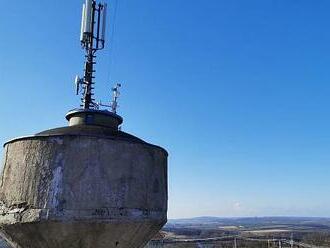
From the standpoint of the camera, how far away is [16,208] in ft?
20.1

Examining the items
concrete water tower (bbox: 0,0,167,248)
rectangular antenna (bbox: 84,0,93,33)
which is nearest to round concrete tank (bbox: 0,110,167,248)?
concrete water tower (bbox: 0,0,167,248)

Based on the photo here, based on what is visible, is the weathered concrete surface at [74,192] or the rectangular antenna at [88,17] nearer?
the weathered concrete surface at [74,192]

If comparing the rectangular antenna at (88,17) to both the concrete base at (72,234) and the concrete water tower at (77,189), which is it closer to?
the concrete water tower at (77,189)

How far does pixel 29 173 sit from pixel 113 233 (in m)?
1.43

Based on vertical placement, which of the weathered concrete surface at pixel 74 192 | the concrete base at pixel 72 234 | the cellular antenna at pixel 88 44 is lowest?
the concrete base at pixel 72 234

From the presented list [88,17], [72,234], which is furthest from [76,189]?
[88,17]

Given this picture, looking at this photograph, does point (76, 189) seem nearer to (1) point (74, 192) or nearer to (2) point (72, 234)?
(1) point (74, 192)

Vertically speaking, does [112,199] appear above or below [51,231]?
above

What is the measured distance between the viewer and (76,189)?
5.98 meters

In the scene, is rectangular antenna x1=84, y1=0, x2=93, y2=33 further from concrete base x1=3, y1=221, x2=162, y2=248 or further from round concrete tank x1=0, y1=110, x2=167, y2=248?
concrete base x1=3, y1=221, x2=162, y2=248

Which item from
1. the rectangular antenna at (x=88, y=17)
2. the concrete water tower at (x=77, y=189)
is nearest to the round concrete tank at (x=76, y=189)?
the concrete water tower at (x=77, y=189)

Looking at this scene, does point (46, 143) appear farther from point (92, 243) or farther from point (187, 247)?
point (187, 247)

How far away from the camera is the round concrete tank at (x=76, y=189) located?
235 inches

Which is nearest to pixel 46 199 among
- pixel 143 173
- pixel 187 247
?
pixel 143 173
